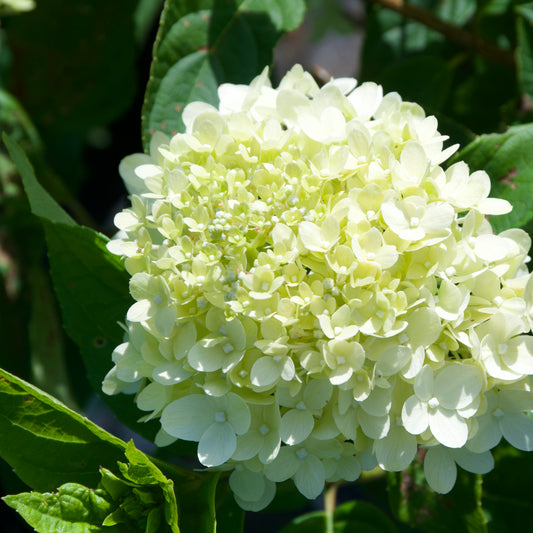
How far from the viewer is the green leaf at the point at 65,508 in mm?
644

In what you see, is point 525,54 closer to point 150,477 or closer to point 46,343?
point 150,477

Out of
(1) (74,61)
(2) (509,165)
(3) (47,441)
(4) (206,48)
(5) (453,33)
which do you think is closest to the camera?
(3) (47,441)

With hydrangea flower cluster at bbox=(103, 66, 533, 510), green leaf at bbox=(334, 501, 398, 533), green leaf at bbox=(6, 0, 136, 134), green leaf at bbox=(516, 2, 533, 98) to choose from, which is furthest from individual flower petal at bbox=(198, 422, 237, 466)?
green leaf at bbox=(6, 0, 136, 134)

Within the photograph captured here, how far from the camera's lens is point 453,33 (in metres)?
1.21

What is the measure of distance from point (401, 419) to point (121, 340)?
1.23 feet

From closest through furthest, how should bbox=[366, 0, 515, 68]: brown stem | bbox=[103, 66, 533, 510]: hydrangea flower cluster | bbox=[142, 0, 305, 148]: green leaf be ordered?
1. bbox=[103, 66, 533, 510]: hydrangea flower cluster
2. bbox=[142, 0, 305, 148]: green leaf
3. bbox=[366, 0, 515, 68]: brown stem

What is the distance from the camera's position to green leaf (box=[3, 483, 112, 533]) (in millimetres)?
644

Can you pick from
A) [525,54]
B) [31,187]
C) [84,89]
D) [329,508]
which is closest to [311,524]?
Result: [329,508]

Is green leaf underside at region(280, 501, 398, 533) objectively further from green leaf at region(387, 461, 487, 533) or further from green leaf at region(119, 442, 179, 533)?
green leaf at region(119, 442, 179, 533)

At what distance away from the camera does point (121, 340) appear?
2.76 feet

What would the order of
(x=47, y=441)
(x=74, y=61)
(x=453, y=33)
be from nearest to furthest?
(x=47, y=441), (x=453, y=33), (x=74, y=61)

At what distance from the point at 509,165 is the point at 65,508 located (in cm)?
64

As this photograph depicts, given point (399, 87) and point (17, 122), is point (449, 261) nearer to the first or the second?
point (399, 87)

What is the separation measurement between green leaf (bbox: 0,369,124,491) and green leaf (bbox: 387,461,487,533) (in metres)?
0.38
